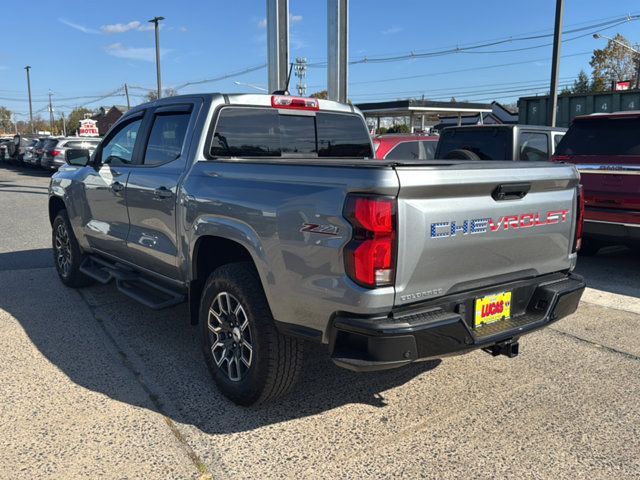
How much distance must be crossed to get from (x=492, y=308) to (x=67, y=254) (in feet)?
16.2

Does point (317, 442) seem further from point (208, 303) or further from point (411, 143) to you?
point (411, 143)

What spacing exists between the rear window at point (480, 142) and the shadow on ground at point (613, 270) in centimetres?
209

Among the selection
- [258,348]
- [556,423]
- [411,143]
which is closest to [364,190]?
[258,348]

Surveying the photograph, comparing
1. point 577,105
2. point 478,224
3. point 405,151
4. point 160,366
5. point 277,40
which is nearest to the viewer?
point 478,224

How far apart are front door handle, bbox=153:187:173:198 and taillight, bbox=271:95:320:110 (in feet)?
3.55

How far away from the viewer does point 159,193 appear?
426 cm

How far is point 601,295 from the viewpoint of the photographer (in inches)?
243

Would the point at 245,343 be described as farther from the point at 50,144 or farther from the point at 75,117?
the point at 75,117

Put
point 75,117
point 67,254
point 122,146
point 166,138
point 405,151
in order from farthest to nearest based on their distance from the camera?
point 75,117 < point 405,151 < point 67,254 < point 122,146 < point 166,138

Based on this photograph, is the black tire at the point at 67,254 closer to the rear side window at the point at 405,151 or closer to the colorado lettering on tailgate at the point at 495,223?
the colorado lettering on tailgate at the point at 495,223

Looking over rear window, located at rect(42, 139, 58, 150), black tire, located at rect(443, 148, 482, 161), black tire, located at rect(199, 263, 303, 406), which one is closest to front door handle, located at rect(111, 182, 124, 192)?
black tire, located at rect(199, 263, 303, 406)

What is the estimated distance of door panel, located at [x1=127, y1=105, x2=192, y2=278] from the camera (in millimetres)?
4164

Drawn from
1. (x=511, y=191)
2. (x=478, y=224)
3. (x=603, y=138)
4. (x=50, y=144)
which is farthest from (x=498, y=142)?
(x=50, y=144)

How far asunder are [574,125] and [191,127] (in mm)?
5649
